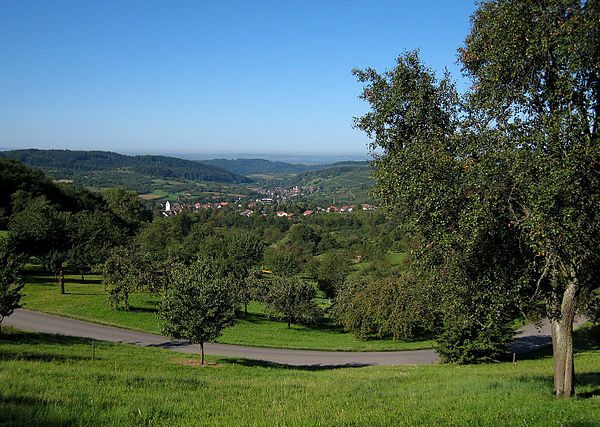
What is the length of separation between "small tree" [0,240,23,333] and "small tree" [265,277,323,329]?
2416 cm

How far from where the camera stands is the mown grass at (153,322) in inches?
1334

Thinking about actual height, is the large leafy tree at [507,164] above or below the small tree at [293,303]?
above

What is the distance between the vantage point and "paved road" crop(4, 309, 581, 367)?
2852cm

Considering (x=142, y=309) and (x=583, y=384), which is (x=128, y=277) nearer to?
(x=142, y=309)

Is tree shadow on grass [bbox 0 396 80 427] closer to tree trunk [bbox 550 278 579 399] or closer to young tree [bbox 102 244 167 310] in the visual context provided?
tree trunk [bbox 550 278 579 399]

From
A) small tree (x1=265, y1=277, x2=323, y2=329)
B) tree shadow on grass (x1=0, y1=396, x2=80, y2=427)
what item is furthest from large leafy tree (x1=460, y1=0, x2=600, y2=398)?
small tree (x1=265, y1=277, x2=323, y2=329)

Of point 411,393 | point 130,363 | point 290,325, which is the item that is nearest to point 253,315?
point 290,325

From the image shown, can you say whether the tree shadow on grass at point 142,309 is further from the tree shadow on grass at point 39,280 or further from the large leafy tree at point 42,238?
the tree shadow on grass at point 39,280

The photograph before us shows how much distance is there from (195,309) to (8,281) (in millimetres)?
11773

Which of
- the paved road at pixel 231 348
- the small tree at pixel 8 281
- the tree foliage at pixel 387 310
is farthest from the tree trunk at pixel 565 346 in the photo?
the small tree at pixel 8 281

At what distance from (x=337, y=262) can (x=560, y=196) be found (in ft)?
195

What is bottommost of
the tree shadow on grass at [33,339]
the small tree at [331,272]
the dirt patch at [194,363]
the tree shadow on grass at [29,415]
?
the small tree at [331,272]

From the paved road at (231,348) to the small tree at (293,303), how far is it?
A: 10.4 metres

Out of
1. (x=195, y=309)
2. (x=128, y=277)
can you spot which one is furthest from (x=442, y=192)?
(x=128, y=277)
